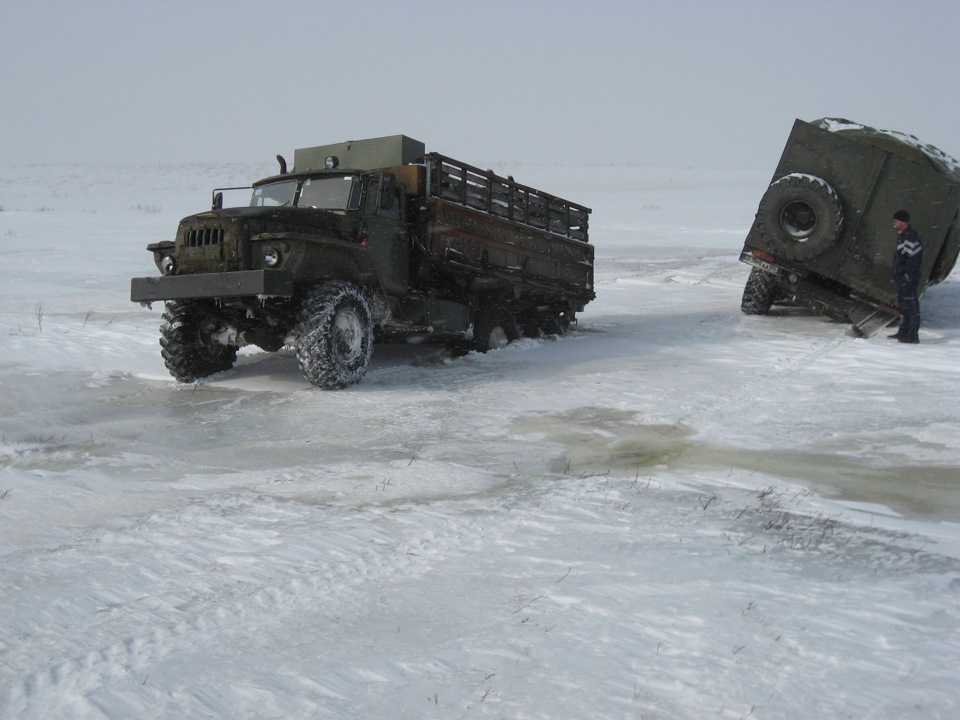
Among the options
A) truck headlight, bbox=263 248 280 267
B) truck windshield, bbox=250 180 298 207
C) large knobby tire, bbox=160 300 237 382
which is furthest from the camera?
truck windshield, bbox=250 180 298 207

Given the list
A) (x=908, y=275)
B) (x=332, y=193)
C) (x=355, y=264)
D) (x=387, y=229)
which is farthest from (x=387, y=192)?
(x=908, y=275)

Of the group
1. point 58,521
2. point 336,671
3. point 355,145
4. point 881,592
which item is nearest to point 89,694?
point 336,671

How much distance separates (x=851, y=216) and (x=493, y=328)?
5.20 meters

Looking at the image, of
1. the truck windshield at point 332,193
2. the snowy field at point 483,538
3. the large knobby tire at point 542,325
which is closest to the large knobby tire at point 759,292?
the large knobby tire at point 542,325

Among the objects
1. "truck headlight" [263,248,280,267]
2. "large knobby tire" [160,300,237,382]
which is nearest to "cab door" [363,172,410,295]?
"truck headlight" [263,248,280,267]

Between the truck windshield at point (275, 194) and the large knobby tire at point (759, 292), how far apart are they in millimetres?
7596

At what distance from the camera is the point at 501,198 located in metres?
11.8

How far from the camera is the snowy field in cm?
303

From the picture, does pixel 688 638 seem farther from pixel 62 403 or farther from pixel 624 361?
pixel 624 361

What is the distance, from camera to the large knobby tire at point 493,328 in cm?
1155

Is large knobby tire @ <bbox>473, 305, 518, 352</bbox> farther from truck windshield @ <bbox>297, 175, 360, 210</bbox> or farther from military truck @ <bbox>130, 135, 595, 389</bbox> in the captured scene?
truck windshield @ <bbox>297, 175, 360, 210</bbox>

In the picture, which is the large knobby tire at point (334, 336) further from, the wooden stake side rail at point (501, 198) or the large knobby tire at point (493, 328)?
the large knobby tire at point (493, 328)

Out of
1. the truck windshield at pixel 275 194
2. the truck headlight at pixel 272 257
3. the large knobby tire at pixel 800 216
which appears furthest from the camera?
the large knobby tire at pixel 800 216

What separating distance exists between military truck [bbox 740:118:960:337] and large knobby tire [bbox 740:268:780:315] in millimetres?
720
